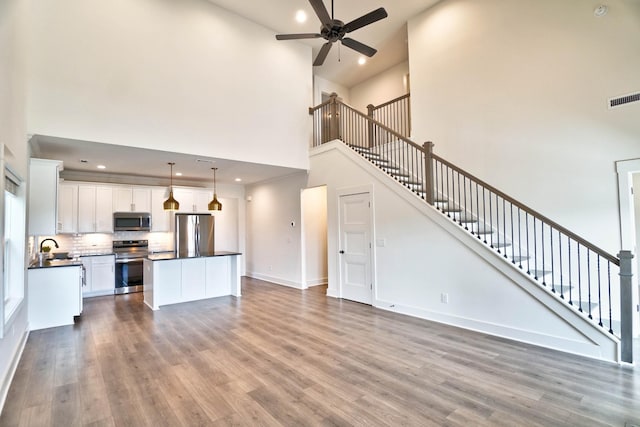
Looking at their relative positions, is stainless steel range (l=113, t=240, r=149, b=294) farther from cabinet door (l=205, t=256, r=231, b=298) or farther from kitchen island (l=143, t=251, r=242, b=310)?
cabinet door (l=205, t=256, r=231, b=298)

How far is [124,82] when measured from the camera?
4723 millimetres

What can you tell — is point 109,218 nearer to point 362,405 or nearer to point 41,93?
point 41,93

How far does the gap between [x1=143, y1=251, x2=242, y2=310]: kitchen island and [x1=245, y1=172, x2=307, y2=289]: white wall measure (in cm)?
143

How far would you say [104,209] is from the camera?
702cm

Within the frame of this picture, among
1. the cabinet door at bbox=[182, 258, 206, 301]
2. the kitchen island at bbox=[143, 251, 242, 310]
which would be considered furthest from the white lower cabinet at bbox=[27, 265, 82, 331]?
the cabinet door at bbox=[182, 258, 206, 301]

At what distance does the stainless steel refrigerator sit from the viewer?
297 inches

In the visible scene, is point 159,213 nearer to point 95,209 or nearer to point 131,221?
point 131,221

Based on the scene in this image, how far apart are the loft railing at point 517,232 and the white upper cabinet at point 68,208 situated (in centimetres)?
542

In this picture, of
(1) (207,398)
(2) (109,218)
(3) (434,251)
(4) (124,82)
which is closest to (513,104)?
(3) (434,251)

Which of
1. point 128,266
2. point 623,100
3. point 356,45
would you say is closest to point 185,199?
point 128,266

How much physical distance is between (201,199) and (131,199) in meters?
1.59

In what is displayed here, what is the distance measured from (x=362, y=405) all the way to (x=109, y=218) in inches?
277

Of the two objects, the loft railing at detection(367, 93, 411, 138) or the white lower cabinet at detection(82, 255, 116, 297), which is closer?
the white lower cabinet at detection(82, 255, 116, 297)

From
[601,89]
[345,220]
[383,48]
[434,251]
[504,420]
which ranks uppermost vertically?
[383,48]
